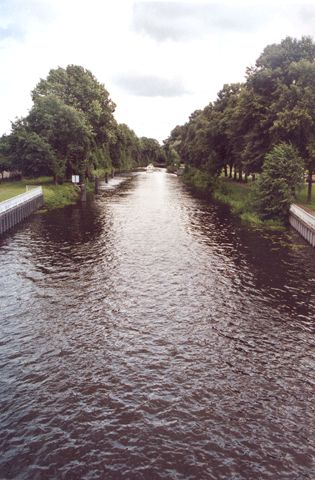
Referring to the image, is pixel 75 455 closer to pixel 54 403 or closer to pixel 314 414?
pixel 54 403

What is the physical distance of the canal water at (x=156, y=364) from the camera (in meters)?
11.2

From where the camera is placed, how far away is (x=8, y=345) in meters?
17.0

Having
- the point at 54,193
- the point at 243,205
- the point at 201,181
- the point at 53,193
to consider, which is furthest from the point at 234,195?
the point at 201,181

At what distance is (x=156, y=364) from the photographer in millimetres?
15867

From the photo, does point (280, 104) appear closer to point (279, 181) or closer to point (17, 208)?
point (279, 181)

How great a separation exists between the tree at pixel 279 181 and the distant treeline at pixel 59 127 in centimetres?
3303

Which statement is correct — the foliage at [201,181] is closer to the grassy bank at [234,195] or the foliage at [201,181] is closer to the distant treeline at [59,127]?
the grassy bank at [234,195]

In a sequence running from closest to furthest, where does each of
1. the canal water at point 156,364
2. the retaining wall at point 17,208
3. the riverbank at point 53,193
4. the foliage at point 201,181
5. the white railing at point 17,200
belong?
the canal water at point 156,364 → the retaining wall at point 17,208 → the white railing at point 17,200 → the riverbank at point 53,193 → the foliage at point 201,181

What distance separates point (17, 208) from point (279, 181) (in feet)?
96.6

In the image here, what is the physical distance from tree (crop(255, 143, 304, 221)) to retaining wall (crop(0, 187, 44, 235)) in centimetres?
2763

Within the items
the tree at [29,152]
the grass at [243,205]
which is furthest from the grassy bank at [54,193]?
the grass at [243,205]

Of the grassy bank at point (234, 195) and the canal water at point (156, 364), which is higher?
the grassy bank at point (234, 195)

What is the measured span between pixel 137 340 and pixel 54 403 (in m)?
5.21

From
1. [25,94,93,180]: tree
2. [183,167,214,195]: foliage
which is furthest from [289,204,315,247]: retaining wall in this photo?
[25,94,93,180]: tree
